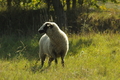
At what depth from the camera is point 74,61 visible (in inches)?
373

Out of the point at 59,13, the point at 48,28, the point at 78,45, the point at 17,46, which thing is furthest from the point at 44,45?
the point at 59,13

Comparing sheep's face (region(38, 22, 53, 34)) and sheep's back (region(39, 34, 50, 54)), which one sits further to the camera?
sheep's back (region(39, 34, 50, 54))

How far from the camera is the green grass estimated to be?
273 inches

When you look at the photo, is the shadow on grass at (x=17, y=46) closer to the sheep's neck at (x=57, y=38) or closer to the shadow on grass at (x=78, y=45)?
the shadow on grass at (x=78, y=45)

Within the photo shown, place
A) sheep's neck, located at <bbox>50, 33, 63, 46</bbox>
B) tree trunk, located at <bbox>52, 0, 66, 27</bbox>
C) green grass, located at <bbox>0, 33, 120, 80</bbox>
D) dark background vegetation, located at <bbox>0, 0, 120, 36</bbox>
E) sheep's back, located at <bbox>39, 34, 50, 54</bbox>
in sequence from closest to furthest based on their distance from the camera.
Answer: green grass, located at <bbox>0, 33, 120, 80</bbox> → sheep's neck, located at <bbox>50, 33, 63, 46</bbox> → sheep's back, located at <bbox>39, 34, 50, 54</bbox> → tree trunk, located at <bbox>52, 0, 66, 27</bbox> → dark background vegetation, located at <bbox>0, 0, 120, 36</bbox>

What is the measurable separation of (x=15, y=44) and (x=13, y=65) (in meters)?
5.35

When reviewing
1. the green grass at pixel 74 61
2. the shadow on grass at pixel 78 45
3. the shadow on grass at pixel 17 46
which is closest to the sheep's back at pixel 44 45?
the green grass at pixel 74 61

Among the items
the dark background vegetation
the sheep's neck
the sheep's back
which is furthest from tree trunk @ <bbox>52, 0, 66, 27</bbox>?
the sheep's neck

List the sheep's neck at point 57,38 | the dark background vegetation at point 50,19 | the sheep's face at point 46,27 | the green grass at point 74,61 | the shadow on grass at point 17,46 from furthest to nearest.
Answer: the dark background vegetation at point 50,19 < the shadow on grass at point 17,46 < the sheep's neck at point 57,38 < the sheep's face at point 46,27 < the green grass at point 74,61

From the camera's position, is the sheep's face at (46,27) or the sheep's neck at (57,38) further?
the sheep's neck at (57,38)

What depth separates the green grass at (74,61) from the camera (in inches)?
273

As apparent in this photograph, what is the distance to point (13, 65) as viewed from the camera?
8773 millimetres

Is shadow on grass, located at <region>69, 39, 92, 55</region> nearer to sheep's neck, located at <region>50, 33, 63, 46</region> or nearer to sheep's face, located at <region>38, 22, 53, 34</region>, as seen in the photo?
sheep's neck, located at <region>50, 33, 63, 46</region>

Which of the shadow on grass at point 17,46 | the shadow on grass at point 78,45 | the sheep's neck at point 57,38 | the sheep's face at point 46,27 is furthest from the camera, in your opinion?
the shadow on grass at point 17,46
